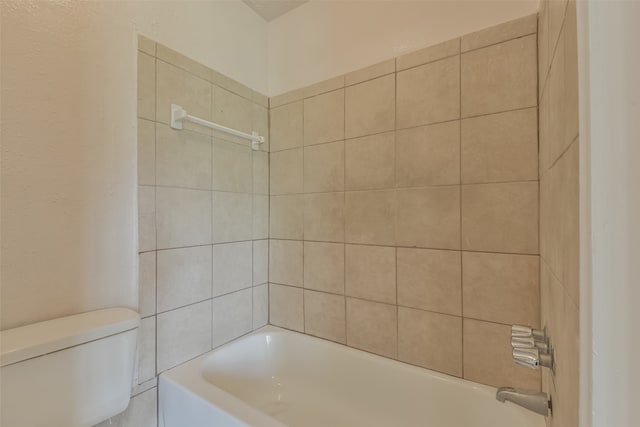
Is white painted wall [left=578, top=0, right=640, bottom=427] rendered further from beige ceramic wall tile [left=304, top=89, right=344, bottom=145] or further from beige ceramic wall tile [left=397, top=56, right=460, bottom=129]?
beige ceramic wall tile [left=304, top=89, right=344, bottom=145]

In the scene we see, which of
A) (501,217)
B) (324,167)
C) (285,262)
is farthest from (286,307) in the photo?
(501,217)

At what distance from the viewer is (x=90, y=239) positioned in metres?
1.04

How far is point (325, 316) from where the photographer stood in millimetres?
1600

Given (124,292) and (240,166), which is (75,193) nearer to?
(124,292)

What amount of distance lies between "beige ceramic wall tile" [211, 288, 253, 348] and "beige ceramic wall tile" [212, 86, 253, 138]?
91cm

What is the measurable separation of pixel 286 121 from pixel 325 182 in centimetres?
49

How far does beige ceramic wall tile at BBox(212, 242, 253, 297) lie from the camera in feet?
4.90

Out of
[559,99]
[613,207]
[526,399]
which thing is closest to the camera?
[613,207]

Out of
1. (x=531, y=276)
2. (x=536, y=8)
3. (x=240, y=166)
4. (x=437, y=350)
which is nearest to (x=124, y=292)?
(x=240, y=166)

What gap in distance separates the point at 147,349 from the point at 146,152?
84 cm

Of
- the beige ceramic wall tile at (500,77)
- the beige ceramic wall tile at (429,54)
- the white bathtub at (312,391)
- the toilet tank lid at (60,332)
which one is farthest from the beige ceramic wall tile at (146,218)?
the beige ceramic wall tile at (500,77)

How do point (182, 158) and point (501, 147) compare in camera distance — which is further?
point (182, 158)

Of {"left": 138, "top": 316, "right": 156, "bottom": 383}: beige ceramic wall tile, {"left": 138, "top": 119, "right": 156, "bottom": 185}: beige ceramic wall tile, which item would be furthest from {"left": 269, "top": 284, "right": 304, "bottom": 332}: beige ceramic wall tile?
{"left": 138, "top": 119, "right": 156, "bottom": 185}: beige ceramic wall tile

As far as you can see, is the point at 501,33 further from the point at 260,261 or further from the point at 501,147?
the point at 260,261
